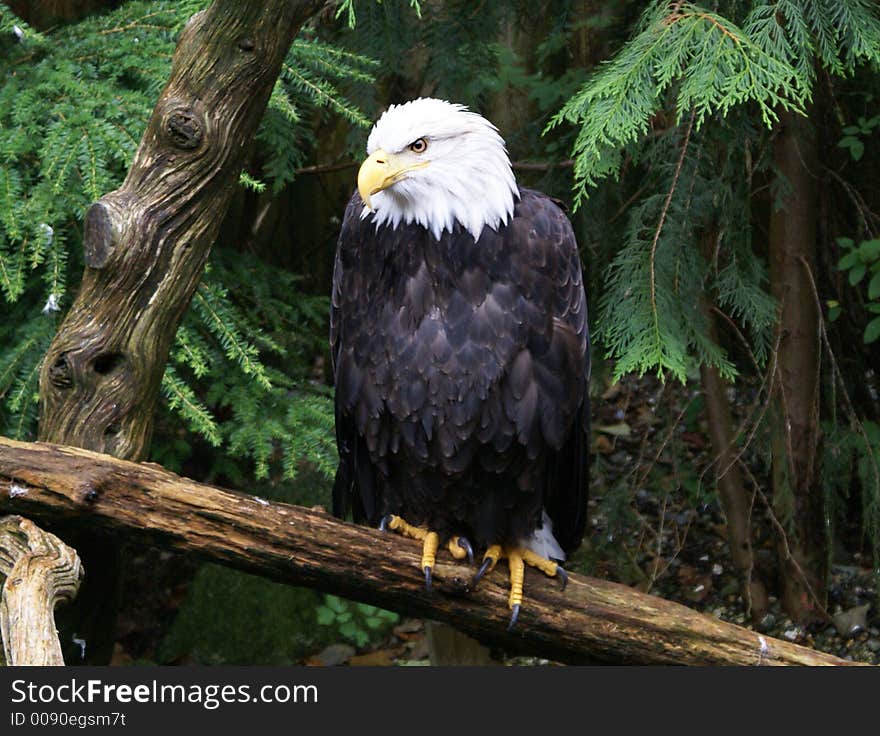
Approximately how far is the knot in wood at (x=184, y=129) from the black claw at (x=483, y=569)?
4.27ft

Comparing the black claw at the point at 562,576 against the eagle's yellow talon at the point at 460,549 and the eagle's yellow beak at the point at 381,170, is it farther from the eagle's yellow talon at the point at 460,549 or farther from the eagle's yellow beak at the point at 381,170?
the eagle's yellow beak at the point at 381,170

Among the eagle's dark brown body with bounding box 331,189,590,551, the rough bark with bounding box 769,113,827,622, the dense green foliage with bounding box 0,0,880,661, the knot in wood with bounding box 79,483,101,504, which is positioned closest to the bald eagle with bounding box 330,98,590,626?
the eagle's dark brown body with bounding box 331,189,590,551

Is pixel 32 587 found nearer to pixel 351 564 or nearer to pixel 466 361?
pixel 351 564

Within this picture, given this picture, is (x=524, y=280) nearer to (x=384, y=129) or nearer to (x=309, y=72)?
(x=384, y=129)

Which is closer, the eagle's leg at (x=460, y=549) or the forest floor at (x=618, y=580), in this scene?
the eagle's leg at (x=460, y=549)

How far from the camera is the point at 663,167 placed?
3393 mm

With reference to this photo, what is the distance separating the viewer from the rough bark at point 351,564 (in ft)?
8.25

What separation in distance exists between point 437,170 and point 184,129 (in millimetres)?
650

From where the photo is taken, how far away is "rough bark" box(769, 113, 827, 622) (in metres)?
3.92

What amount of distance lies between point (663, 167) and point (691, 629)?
1.42 metres

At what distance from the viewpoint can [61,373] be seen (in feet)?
9.36

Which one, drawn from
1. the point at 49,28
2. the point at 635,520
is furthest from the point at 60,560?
the point at 49,28

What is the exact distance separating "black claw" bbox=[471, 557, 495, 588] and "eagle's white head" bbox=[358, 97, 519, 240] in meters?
0.84

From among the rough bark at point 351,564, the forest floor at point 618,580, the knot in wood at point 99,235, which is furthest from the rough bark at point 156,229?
the forest floor at point 618,580
